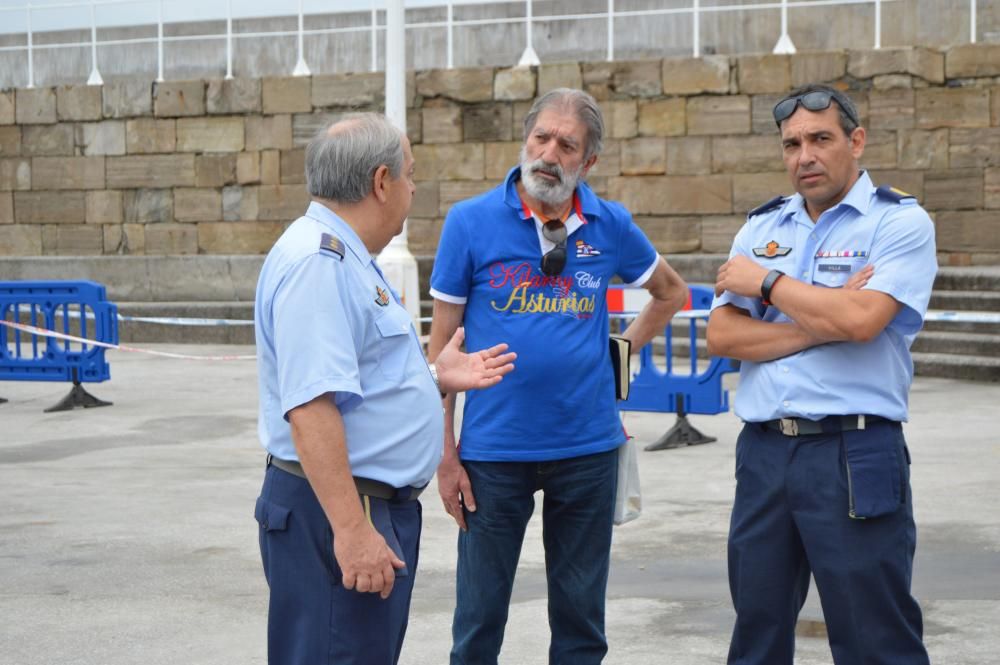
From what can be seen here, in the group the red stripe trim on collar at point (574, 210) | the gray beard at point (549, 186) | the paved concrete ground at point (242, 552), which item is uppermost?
the gray beard at point (549, 186)

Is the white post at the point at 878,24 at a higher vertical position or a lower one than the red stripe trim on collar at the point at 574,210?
higher

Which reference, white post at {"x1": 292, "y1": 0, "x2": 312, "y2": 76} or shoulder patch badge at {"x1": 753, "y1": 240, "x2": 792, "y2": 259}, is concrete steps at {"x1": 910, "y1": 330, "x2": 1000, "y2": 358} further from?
shoulder patch badge at {"x1": 753, "y1": 240, "x2": 792, "y2": 259}

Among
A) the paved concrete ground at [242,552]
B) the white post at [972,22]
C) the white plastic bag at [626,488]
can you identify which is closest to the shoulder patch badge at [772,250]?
the white plastic bag at [626,488]

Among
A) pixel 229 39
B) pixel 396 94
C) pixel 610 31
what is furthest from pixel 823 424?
pixel 229 39

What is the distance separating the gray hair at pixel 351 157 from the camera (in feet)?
10.4

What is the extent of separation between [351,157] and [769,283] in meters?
1.21

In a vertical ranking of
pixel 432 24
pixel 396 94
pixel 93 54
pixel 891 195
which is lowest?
pixel 891 195

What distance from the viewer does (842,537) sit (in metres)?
3.64

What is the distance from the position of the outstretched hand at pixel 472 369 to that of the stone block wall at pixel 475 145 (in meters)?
11.0

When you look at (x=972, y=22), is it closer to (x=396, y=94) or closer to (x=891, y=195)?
(x=396, y=94)

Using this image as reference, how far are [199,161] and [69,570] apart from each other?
12.5m

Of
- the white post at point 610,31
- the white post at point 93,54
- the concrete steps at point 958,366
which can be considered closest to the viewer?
the concrete steps at point 958,366

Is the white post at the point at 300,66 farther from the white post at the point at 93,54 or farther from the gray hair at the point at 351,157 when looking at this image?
the gray hair at the point at 351,157

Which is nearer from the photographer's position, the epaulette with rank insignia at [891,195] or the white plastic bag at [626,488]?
the epaulette with rank insignia at [891,195]
